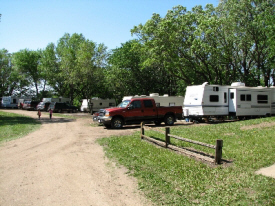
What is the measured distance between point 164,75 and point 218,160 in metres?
29.3

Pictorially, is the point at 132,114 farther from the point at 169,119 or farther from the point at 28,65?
the point at 28,65

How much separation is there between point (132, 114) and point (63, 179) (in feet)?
34.9

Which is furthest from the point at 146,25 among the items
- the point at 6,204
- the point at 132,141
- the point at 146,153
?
the point at 6,204

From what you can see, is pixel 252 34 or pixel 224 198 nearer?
pixel 224 198

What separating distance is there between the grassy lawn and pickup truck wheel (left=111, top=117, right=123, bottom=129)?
262 inches

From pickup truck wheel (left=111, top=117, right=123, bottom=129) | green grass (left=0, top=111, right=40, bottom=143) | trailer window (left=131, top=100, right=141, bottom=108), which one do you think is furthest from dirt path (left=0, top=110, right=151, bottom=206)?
trailer window (left=131, top=100, right=141, bottom=108)

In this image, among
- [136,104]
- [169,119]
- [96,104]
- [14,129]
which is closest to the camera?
[14,129]

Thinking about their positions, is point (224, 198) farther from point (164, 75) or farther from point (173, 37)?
point (164, 75)

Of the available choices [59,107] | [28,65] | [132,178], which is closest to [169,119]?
[132,178]

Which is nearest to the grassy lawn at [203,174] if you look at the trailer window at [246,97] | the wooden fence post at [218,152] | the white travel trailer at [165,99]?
the wooden fence post at [218,152]

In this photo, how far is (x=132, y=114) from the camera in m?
16.6

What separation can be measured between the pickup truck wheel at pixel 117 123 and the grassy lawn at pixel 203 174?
21.8 ft

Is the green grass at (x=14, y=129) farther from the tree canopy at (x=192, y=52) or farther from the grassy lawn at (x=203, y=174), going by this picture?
the tree canopy at (x=192, y=52)

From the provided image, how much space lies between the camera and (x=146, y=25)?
84.4 ft
